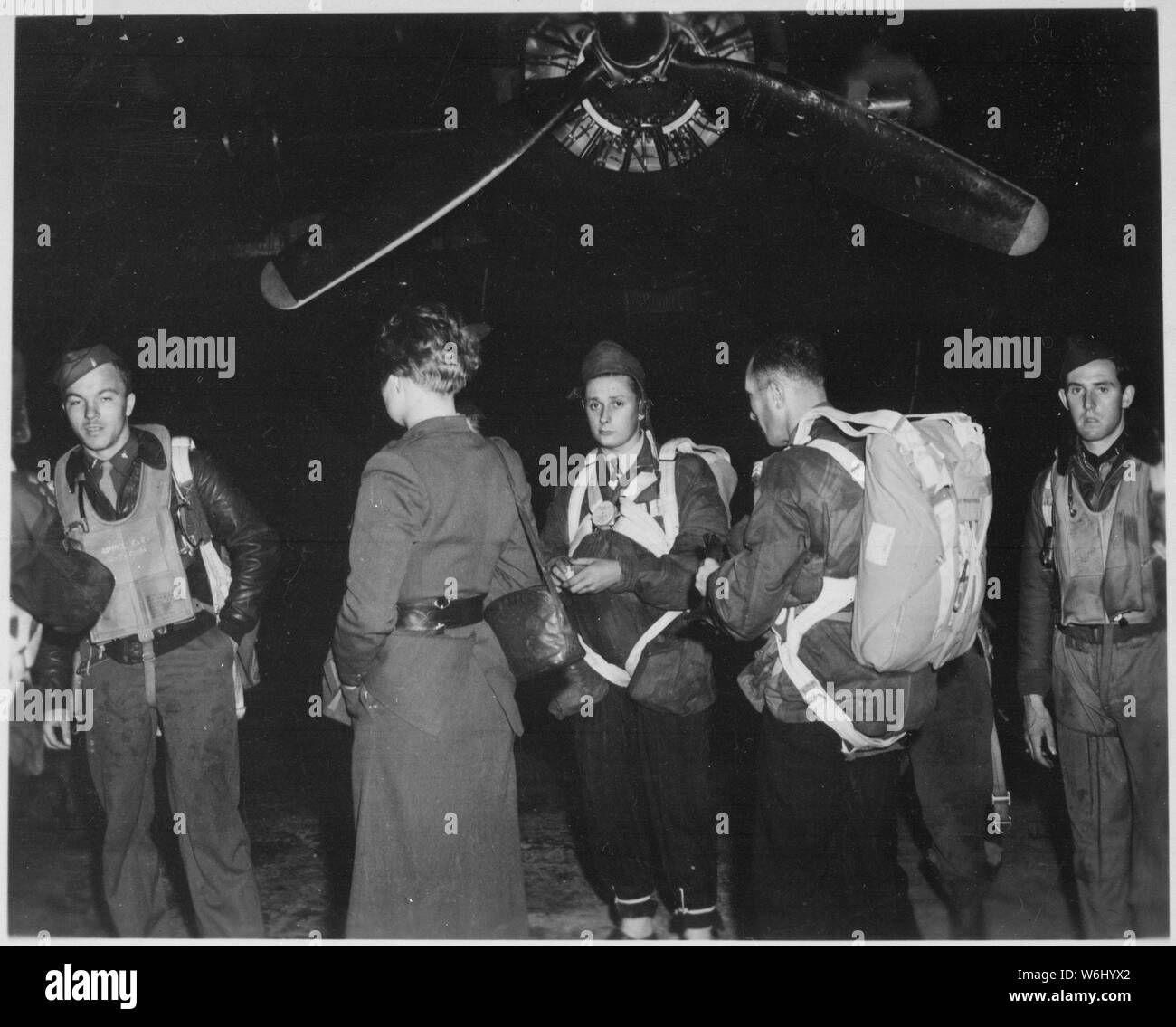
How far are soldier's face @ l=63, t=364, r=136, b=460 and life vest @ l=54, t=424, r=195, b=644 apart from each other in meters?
0.17

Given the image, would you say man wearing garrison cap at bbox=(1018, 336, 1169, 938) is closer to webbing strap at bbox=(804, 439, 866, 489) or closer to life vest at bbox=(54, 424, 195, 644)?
webbing strap at bbox=(804, 439, 866, 489)

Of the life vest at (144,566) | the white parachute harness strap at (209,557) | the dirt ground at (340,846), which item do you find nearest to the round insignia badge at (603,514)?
the dirt ground at (340,846)

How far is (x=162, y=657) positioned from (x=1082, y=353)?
277cm

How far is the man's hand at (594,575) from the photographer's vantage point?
2.97 meters

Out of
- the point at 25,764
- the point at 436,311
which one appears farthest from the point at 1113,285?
the point at 25,764

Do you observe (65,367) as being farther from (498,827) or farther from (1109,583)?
(1109,583)

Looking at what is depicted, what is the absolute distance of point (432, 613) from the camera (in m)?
2.72

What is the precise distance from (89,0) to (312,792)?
245 cm

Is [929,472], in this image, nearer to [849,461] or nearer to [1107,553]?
[849,461]

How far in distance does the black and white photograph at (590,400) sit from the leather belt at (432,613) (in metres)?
0.33

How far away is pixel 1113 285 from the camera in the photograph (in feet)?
10.5

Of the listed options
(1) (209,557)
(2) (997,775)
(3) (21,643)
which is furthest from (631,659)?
(3) (21,643)

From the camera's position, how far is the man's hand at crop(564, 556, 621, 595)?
9.76ft
